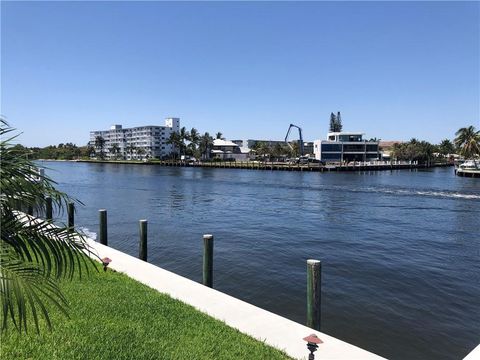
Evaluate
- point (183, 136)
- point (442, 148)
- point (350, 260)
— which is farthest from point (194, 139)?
point (350, 260)

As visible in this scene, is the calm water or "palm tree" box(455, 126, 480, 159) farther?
"palm tree" box(455, 126, 480, 159)

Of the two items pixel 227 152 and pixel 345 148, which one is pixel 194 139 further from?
pixel 345 148

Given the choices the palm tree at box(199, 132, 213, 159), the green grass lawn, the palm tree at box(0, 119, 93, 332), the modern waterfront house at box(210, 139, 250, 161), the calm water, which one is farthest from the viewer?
the modern waterfront house at box(210, 139, 250, 161)

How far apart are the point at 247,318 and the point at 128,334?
268 cm

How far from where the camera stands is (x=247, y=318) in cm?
838

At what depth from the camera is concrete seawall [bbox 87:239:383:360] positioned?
7.12 meters

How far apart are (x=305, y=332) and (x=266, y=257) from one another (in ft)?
31.7

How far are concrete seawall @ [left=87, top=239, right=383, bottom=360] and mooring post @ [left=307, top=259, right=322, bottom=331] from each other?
2.02ft

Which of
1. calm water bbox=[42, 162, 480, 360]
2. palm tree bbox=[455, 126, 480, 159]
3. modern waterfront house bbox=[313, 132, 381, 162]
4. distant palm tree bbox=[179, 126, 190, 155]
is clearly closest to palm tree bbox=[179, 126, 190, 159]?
distant palm tree bbox=[179, 126, 190, 155]

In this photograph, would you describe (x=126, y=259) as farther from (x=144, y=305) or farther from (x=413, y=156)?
(x=413, y=156)

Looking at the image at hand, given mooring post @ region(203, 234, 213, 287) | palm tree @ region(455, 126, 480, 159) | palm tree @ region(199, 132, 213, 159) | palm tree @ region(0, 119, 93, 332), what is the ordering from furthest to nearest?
palm tree @ region(199, 132, 213, 159) → palm tree @ region(455, 126, 480, 159) → mooring post @ region(203, 234, 213, 287) → palm tree @ region(0, 119, 93, 332)

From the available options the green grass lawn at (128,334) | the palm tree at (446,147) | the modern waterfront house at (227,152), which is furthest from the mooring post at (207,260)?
the palm tree at (446,147)

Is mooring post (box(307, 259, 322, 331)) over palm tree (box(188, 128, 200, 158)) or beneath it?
beneath

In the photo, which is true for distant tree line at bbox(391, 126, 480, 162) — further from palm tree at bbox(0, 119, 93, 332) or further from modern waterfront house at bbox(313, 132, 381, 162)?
palm tree at bbox(0, 119, 93, 332)
